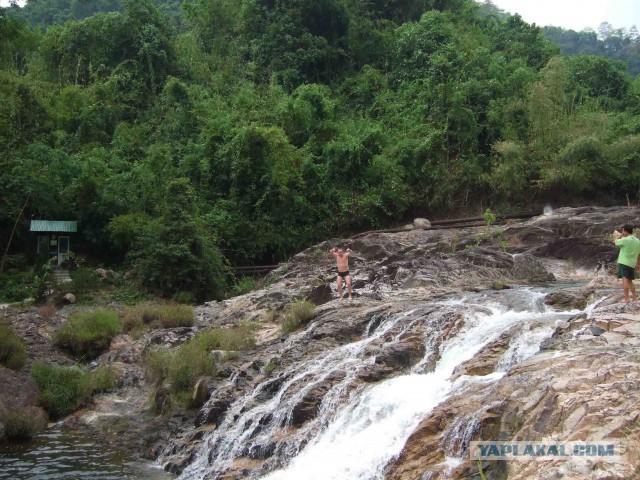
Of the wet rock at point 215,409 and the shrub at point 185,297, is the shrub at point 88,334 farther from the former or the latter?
the wet rock at point 215,409

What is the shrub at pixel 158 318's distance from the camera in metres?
18.2

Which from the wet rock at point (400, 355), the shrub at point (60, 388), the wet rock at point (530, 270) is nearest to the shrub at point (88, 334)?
the shrub at point (60, 388)

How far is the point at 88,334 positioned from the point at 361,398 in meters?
9.31

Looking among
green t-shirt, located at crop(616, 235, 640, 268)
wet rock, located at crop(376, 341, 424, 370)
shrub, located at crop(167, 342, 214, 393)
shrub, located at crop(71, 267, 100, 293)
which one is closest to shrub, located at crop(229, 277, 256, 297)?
shrub, located at crop(71, 267, 100, 293)

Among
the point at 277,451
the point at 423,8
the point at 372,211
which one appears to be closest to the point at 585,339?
the point at 277,451

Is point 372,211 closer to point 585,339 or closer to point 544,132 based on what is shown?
point 544,132

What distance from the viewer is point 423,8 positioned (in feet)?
133

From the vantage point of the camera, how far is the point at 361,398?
10.9 meters

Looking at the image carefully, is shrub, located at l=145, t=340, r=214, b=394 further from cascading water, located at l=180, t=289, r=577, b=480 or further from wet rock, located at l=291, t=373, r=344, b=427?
wet rock, located at l=291, t=373, r=344, b=427

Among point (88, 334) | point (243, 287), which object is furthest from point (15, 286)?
point (243, 287)

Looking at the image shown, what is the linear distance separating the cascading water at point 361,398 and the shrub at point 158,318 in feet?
19.1

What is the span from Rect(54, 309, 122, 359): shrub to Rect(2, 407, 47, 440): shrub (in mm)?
3831

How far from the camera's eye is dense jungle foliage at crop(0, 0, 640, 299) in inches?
998

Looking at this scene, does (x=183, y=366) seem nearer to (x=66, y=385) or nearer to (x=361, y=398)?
(x=66, y=385)
